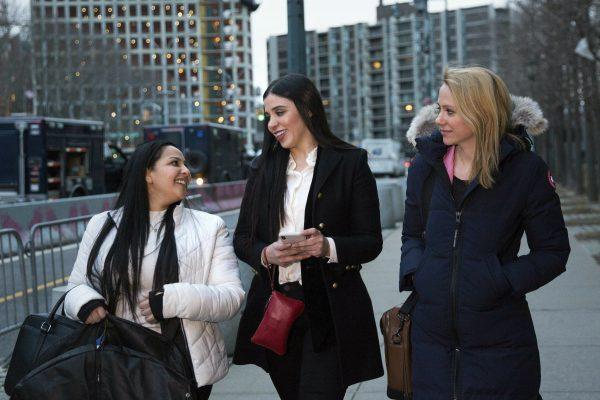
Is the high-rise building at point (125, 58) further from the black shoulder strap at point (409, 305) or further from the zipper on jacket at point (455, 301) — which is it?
the zipper on jacket at point (455, 301)

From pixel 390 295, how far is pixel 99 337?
7.72m

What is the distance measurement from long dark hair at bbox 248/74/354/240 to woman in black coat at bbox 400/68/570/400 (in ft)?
2.14

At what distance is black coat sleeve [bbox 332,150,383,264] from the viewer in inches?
167

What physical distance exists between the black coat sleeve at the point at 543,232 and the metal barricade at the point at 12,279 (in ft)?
20.8

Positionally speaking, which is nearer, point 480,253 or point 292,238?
point 480,253

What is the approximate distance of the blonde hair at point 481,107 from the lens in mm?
3676

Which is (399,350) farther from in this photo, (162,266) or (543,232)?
(162,266)

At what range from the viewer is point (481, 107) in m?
3.71

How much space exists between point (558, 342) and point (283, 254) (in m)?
4.88

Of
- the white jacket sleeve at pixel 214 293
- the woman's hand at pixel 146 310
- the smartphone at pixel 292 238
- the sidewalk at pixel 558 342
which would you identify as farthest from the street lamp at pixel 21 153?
the smartphone at pixel 292 238

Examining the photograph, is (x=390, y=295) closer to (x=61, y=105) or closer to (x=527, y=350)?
(x=527, y=350)

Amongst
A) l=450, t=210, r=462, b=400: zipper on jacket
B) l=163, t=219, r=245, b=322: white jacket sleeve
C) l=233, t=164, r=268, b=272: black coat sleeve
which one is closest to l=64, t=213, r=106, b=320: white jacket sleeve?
l=163, t=219, r=245, b=322: white jacket sleeve

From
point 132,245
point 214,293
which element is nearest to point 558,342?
point 214,293

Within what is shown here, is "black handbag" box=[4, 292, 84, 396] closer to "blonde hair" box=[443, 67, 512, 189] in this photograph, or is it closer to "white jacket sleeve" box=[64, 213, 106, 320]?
"white jacket sleeve" box=[64, 213, 106, 320]
